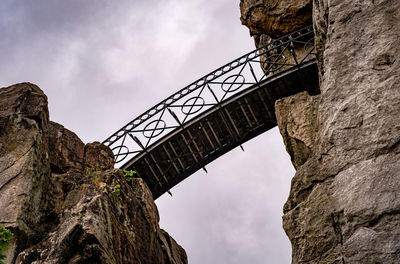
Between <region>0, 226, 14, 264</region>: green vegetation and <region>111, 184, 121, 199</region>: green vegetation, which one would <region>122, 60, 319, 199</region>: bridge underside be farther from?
<region>0, 226, 14, 264</region>: green vegetation

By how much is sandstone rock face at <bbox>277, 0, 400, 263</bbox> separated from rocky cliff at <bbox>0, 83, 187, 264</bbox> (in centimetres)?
352

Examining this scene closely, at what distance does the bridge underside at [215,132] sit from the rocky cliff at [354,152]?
25.3ft

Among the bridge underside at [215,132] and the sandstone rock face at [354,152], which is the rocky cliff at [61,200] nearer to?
the sandstone rock face at [354,152]

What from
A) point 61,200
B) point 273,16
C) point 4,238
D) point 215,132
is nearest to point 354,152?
point 4,238

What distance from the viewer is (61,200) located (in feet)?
35.7

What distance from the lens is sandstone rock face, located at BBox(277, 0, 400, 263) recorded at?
5855mm

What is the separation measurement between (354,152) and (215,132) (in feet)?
34.4

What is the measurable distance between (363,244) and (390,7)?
133 inches

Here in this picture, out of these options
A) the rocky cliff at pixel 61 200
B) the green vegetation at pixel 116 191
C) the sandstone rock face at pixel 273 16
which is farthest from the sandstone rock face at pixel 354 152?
the sandstone rock face at pixel 273 16

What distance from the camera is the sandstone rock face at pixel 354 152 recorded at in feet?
19.2

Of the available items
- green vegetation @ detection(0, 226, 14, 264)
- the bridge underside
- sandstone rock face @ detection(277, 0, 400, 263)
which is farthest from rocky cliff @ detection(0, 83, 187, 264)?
the bridge underside

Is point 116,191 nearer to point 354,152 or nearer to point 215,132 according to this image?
point 354,152

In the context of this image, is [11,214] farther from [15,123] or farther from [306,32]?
[306,32]

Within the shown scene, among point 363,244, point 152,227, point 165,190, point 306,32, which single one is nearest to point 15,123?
point 152,227
